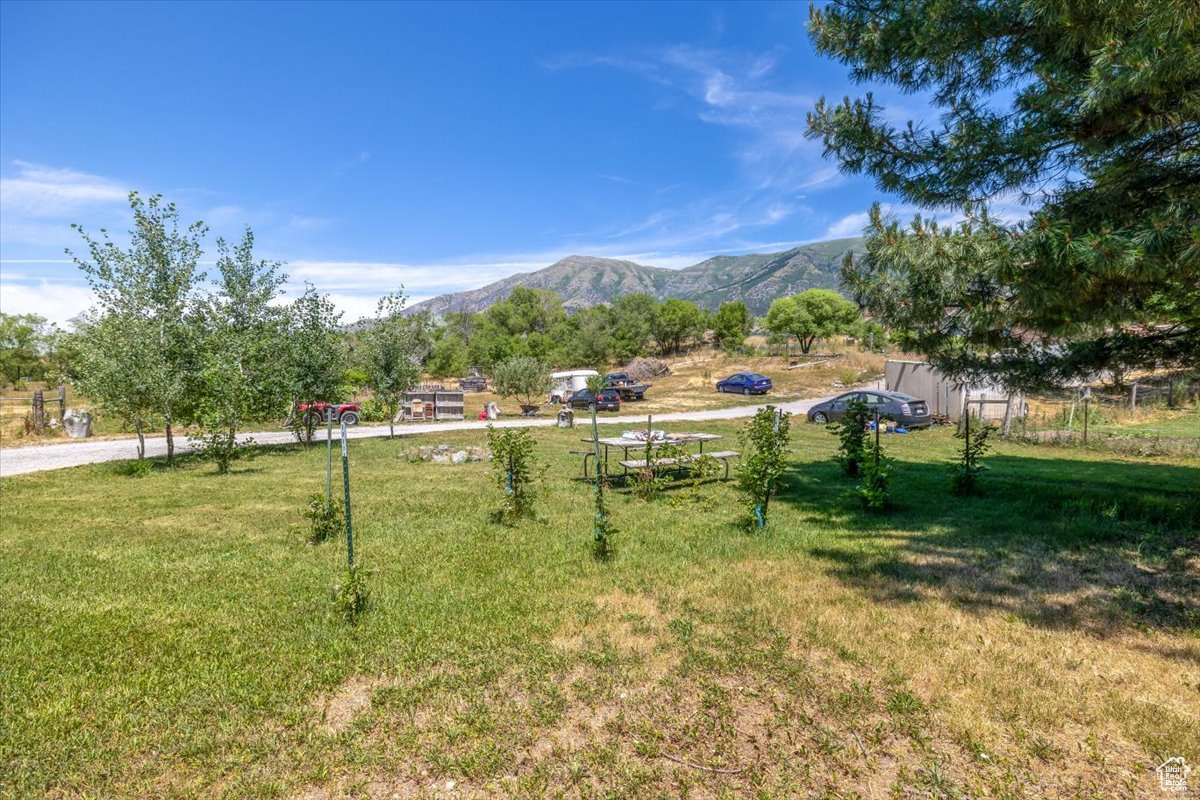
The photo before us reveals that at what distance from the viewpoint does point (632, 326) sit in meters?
69.1

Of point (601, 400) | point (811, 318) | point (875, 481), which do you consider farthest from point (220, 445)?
point (811, 318)

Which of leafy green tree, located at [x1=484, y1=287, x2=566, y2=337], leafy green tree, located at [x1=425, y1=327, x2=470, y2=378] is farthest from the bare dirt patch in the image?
leafy green tree, located at [x1=484, y1=287, x2=566, y2=337]

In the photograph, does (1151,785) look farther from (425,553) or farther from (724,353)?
(724,353)

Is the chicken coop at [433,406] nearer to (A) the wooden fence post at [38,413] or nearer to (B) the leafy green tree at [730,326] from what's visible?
(A) the wooden fence post at [38,413]

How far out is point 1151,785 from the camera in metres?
2.95

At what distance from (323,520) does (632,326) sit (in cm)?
6280

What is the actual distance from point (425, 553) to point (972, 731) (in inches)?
218

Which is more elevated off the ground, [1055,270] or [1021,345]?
[1055,270]

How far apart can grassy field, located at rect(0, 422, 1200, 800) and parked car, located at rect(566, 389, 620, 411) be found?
22.3 m

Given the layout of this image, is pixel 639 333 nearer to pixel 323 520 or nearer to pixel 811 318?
pixel 811 318

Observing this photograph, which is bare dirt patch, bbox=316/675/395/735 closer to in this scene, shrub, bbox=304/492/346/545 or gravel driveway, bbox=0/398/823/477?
shrub, bbox=304/492/346/545

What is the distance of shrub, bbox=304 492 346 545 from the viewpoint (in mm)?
7441

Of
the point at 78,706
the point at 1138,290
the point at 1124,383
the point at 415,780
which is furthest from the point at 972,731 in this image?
the point at 1124,383

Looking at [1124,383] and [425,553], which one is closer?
[425,553]
